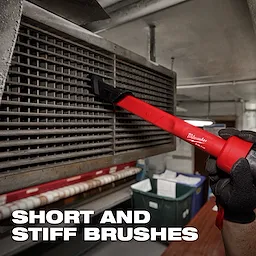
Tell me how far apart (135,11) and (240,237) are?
1084 millimetres

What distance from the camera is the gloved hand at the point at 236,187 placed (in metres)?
0.69

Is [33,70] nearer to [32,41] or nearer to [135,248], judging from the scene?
[32,41]

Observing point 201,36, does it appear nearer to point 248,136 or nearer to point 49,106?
point 248,136

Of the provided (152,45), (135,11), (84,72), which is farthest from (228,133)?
(152,45)

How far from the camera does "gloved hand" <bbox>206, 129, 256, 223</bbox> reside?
0.69 m

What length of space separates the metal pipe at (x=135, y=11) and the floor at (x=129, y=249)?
237 centimetres

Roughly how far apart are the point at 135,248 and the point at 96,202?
0.72m

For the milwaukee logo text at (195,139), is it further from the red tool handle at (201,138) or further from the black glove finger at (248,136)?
the black glove finger at (248,136)

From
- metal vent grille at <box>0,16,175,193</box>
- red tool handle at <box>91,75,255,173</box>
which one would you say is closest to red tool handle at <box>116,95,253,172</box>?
red tool handle at <box>91,75,255,173</box>

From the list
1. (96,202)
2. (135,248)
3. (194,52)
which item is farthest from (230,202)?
(135,248)

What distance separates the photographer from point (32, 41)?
0.65 m

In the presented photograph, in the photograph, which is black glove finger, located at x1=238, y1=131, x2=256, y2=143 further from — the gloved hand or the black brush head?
the black brush head

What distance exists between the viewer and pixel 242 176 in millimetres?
688

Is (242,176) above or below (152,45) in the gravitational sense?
below
